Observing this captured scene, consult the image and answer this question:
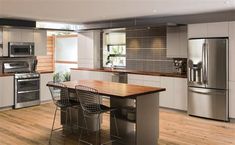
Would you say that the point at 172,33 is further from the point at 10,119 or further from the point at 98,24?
the point at 10,119

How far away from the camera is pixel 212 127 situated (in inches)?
203

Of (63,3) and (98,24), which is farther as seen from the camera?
(98,24)

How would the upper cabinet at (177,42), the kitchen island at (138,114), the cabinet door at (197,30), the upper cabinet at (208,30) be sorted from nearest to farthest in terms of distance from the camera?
the kitchen island at (138,114), the upper cabinet at (208,30), the cabinet door at (197,30), the upper cabinet at (177,42)

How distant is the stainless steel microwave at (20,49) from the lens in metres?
7.05

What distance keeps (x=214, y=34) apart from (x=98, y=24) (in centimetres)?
386

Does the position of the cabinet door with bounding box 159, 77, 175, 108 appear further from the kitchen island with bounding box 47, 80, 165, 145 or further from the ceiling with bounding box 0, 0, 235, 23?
the kitchen island with bounding box 47, 80, 165, 145

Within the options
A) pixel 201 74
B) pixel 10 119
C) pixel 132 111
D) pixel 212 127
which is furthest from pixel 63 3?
pixel 212 127

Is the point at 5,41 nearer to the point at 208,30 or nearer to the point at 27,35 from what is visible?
the point at 27,35

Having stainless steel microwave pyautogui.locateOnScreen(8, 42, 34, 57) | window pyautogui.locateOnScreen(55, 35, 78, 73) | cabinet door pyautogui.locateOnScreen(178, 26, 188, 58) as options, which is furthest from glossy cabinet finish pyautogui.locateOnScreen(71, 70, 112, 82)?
cabinet door pyautogui.locateOnScreen(178, 26, 188, 58)

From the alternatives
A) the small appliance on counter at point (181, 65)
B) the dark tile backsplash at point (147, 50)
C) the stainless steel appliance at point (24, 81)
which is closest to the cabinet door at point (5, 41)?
the stainless steel appliance at point (24, 81)

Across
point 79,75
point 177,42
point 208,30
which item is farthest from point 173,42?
point 79,75

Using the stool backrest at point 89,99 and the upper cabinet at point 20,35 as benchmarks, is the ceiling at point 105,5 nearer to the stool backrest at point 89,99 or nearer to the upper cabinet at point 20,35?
the upper cabinet at point 20,35

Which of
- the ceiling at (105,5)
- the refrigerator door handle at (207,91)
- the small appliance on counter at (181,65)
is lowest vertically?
the refrigerator door handle at (207,91)

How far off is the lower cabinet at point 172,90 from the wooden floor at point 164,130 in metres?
0.22
